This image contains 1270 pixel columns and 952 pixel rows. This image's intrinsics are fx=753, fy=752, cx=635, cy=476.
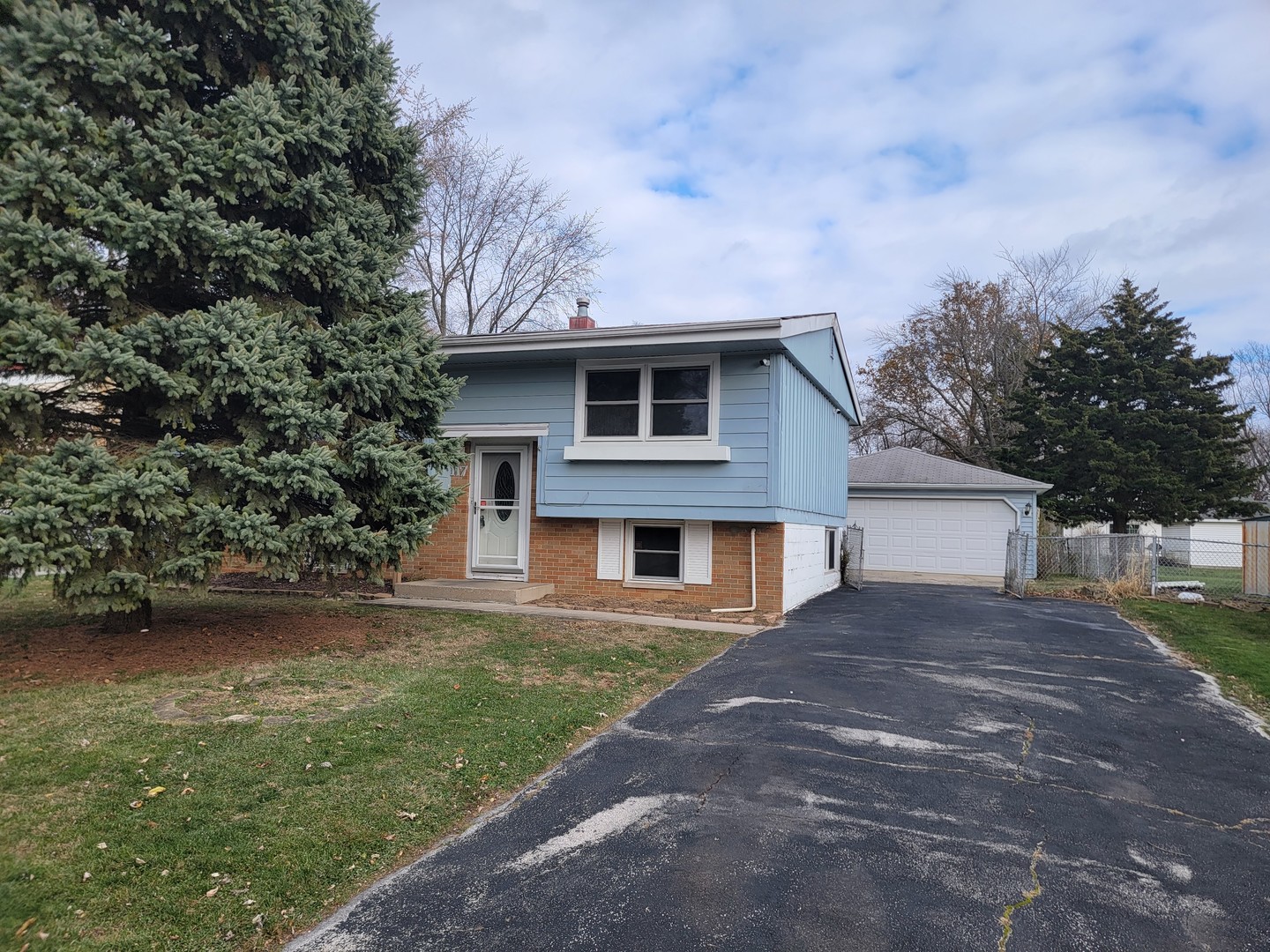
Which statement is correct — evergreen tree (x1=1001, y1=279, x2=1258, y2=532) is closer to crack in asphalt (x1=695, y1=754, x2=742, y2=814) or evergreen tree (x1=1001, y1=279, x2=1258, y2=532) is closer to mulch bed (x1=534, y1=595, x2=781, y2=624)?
mulch bed (x1=534, y1=595, x2=781, y2=624)

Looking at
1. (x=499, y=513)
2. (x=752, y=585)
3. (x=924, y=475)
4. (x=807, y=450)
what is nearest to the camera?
(x=752, y=585)

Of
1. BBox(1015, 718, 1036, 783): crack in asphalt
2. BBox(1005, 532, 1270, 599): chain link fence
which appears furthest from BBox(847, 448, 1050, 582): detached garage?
BBox(1015, 718, 1036, 783): crack in asphalt

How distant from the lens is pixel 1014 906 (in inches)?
125

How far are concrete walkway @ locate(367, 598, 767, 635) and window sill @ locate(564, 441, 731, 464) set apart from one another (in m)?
2.39

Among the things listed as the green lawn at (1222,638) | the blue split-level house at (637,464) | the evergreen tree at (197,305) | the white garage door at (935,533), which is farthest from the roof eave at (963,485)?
the evergreen tree at (197,305)

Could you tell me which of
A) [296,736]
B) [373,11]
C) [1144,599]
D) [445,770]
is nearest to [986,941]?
[445,770]

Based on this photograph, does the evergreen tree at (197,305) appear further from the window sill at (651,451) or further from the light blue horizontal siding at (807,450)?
the light blue horizontal siding at (807,450)

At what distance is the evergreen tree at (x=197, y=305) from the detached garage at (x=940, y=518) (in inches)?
650

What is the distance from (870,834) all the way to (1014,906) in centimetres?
77

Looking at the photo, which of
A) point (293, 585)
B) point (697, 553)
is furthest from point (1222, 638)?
point (293, 585)

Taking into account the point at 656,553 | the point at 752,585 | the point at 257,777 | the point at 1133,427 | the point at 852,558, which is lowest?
the point at 257,777

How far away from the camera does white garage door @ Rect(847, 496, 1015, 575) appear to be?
69.1ft

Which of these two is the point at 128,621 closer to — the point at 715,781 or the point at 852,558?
the point at 715,781

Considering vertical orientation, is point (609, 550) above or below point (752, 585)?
above
